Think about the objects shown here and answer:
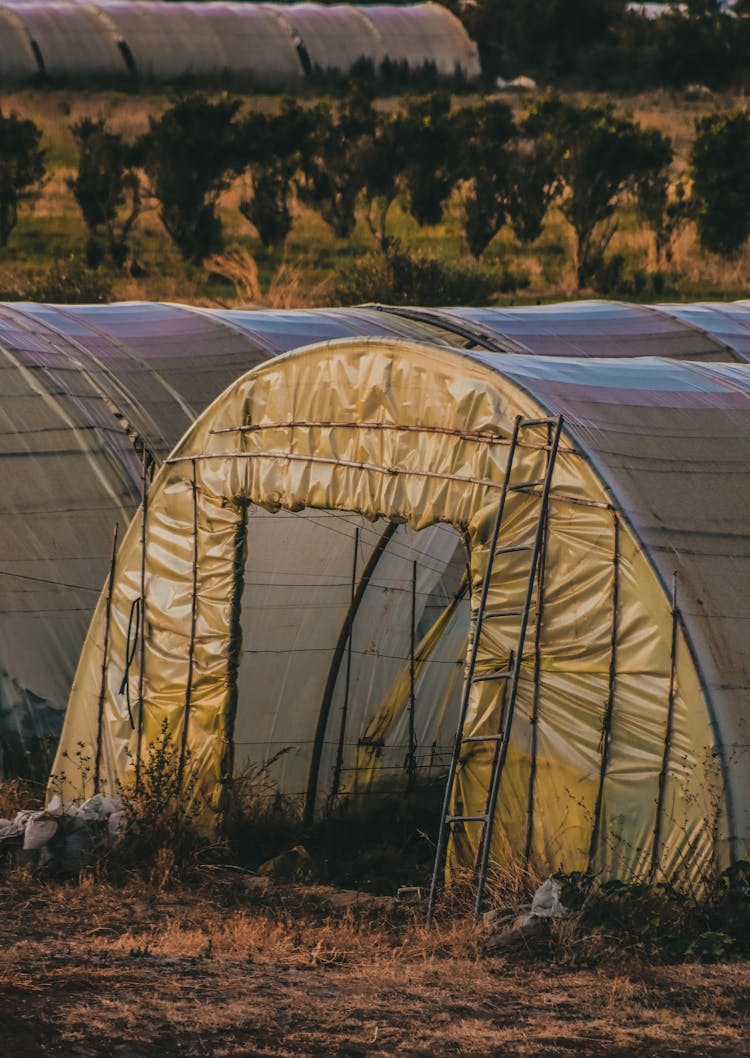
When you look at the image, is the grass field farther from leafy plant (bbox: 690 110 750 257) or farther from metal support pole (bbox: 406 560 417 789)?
metal support pole (bbox: 406 560 417 789)

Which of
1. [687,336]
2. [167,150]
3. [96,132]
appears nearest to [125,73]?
[96,132]

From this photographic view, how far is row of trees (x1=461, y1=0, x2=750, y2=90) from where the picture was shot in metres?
63.6

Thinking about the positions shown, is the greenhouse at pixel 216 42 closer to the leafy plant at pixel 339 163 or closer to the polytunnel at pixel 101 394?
the leafy plant at pixel 339 163

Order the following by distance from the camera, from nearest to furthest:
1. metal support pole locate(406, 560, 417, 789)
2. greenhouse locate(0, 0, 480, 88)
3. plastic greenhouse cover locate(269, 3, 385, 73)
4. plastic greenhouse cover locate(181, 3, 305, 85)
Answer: metal support pole locate(406, 560, 417, 789) → greenhouse locate(0, 0, 480, 88) → plastic greenhouse cover locate(181, 3, 305, 85) → plastic greenhouse cover locate(269, 3, 385, 73)

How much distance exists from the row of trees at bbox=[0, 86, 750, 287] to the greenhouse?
17.7 metres

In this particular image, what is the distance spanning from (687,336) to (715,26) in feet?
161

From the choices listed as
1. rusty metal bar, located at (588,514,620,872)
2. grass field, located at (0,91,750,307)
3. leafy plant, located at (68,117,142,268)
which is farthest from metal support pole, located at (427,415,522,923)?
leafy plant, located at (68,117,142,268)

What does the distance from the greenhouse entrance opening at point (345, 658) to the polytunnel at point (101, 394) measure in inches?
74.7

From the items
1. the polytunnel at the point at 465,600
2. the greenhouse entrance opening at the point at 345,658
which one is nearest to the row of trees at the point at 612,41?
the greenhouse entrance opening at the point at 345,658

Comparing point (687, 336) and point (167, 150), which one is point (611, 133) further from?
point (687, 336)

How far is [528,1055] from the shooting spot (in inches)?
305

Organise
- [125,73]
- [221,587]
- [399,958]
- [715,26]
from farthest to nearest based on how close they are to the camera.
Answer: [715,26], [125,73], [221,587], [399,958]

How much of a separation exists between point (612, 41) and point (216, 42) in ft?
55.1

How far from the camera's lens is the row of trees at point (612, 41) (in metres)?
→ 63.6
